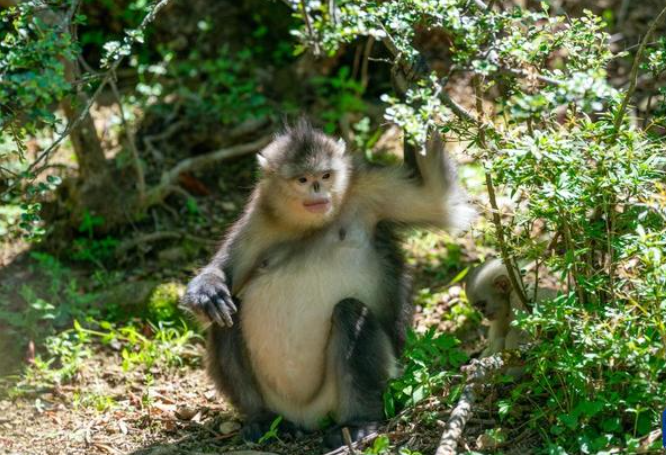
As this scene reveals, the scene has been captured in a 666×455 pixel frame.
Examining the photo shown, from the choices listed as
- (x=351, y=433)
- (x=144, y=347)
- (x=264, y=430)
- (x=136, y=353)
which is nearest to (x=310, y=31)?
(x=351, y=433)

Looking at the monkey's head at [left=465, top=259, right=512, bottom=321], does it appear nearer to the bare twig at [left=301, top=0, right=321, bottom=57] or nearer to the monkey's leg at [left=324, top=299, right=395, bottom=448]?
the monkey's leg at [left=324, top=299, right=395, bottom=448]

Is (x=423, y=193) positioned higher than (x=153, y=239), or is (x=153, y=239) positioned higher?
(x=423, y=193)

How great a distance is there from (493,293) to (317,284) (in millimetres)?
1329

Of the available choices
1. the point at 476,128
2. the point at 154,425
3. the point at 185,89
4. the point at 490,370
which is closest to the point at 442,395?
the point at 490,370

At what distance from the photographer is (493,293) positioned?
21.8 ft

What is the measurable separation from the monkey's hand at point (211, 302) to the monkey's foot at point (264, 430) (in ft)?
2.49

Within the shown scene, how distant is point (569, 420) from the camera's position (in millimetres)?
4719

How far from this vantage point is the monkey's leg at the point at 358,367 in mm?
6004

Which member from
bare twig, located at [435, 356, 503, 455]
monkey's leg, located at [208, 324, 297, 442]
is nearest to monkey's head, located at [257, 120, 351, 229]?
monkey's leg, located at [208, 324, 297, 442]

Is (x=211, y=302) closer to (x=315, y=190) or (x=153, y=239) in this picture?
(x=315, y=190)

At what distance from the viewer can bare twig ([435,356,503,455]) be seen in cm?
494

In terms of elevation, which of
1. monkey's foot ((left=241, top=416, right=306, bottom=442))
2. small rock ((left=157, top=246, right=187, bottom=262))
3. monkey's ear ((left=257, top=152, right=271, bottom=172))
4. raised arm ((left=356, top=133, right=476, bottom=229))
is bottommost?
monkey's foot ((left=241, top=416, right=306, bottom=442))

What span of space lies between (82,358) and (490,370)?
12.4 feet

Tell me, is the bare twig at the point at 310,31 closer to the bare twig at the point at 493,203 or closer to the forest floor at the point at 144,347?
the bare twig at the point at 493,203
